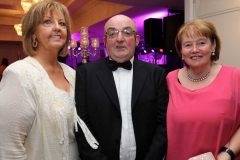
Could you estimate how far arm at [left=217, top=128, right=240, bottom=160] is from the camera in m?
1.63

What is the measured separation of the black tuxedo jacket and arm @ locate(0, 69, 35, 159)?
0.35 m

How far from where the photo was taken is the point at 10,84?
1.48 m

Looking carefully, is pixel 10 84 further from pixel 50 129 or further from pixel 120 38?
pixel 120 38

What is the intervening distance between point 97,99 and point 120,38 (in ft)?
1.47

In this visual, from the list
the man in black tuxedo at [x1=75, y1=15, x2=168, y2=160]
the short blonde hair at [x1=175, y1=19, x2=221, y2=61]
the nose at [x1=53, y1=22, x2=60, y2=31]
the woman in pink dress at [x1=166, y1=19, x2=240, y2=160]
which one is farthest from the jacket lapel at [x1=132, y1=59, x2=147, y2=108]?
the nose at [x1=53, y1=22, x2=60, y2=31]

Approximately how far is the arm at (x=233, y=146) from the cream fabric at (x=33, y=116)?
3.13 feet

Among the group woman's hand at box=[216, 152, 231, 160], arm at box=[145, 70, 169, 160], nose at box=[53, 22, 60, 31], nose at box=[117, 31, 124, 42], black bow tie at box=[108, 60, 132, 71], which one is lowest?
woman's hand at box=[216, 152, 231, 160]

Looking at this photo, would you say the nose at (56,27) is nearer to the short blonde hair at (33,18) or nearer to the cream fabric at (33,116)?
the short blonde hair at (33,18)

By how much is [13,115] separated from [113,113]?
0.61 metres

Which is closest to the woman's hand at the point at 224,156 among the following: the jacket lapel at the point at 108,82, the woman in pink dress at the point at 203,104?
the woman in pink dress at the point at 203,104

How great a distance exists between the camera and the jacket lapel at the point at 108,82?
5.61ft

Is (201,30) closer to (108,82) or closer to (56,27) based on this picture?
(108,82)

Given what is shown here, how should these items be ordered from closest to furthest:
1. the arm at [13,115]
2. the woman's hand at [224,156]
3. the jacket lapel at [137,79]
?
1. the arm at [13,115]
2. the woman's hand at [224,156]
3. the jacket lapel at [137,79]

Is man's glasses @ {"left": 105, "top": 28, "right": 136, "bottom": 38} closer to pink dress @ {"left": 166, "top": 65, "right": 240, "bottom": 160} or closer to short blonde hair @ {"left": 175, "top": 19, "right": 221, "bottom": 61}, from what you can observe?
short blonde hair @ {"left": 175, "top": 19, "right": 221, "bottom": 61}
